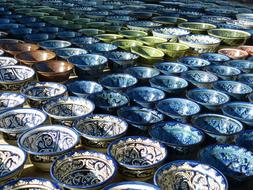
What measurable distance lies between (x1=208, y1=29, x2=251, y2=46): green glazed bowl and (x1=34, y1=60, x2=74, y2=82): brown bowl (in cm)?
139

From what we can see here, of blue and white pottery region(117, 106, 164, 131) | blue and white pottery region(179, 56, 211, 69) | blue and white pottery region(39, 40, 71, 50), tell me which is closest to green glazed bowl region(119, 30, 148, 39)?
blue and white pottery region(39, 40, 71, 50)

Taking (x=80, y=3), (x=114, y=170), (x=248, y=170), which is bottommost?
(x=248, y=170)

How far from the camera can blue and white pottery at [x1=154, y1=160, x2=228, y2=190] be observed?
1232 millimetres

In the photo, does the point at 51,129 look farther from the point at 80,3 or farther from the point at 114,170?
the point at 80,3

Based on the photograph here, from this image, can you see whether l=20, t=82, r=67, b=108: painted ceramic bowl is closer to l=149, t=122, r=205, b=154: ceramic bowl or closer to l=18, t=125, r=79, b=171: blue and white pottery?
l=18, t=125, r=79, b=171: blue and white pottery

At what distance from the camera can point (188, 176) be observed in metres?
1.31

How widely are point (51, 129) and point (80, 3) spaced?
290 centimetres

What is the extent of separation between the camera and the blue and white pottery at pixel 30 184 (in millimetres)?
1119

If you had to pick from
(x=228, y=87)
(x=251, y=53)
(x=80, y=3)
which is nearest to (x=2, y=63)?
(x=228, y=87)

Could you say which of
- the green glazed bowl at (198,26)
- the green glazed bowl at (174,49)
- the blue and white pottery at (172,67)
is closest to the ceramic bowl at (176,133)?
the blue and white pottery at (172,67)

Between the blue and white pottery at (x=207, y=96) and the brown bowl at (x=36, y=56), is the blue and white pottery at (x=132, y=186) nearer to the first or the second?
the blue and white pottery at (x=207, y=96)

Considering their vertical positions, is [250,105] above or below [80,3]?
below

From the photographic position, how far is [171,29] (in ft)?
10.3

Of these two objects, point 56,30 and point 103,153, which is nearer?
point 103,153
